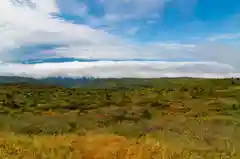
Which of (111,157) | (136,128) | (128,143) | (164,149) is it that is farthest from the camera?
(136,128)

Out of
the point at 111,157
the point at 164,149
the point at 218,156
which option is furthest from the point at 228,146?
the point at 111,157

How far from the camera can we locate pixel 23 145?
1452 cm

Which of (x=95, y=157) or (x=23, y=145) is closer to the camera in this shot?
(x=95, y=157)

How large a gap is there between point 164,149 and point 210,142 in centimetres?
663

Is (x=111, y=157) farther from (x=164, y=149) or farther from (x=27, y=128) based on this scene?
(x=27, y=128)

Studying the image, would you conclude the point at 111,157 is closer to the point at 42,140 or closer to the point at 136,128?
the point at 42,140

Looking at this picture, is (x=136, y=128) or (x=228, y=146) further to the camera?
Result: (x=136, y=128)

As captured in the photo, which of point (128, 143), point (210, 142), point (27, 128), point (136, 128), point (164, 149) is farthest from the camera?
point (27, 128)

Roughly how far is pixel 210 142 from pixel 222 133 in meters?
4.60

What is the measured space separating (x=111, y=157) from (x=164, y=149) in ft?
6.78

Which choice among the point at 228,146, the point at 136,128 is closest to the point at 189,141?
the point at 228,146

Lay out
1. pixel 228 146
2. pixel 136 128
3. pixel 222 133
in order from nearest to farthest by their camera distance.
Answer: pixel 228 146
pixel 222 133
pixel 136 128

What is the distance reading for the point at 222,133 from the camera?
79.4ft

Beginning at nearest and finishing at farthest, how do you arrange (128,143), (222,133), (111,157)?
(111,157), (128,143), (222,133)
